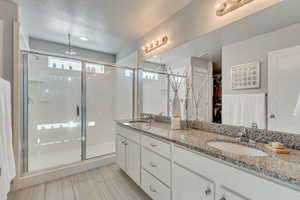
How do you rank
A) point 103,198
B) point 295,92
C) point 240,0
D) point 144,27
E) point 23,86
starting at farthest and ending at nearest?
point 144,27 < point 23,86 < point 103,198 < point 240,0 < point 295,92

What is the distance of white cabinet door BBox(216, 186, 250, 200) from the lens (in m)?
0.80

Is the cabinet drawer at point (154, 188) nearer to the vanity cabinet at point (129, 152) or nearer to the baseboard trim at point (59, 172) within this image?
the vanity cabinet at point (129, 152)

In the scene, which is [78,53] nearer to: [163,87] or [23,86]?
[23,86]

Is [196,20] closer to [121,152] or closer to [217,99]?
[217,99]

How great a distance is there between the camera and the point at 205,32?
1.73 metres

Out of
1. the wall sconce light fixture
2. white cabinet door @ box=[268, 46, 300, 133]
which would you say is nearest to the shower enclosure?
the wall sconce light fixture

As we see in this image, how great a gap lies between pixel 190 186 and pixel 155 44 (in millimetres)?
2193

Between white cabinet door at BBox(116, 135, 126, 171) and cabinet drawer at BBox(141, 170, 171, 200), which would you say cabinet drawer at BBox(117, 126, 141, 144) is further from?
cabinet drawer at BBox(141, 170, 171, 200)

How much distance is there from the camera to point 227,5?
1.48 m

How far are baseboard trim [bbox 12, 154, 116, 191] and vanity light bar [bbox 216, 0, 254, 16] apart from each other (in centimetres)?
278

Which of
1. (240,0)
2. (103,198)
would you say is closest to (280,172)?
(240,0)

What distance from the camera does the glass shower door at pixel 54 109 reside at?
2.81 m

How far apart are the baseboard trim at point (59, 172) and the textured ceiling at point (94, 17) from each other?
7.59 ft

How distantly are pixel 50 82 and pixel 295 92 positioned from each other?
12.4 ft
